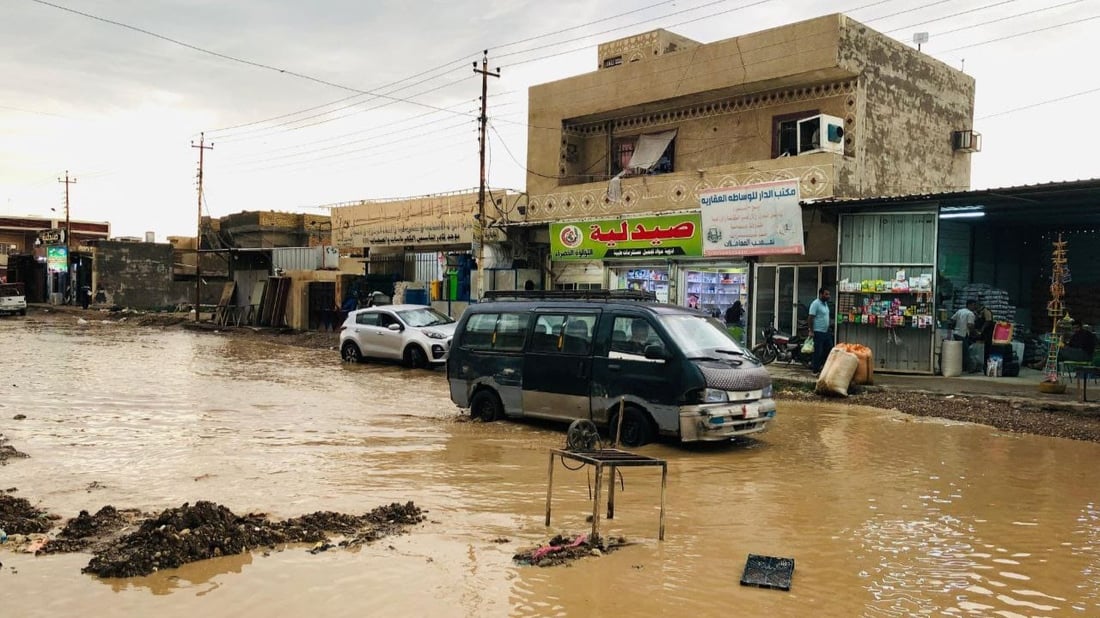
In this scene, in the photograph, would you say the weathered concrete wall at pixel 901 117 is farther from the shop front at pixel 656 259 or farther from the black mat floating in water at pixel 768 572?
the black mat floating in water at pixel 768 572

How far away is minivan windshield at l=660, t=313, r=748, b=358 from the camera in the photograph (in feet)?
31.1

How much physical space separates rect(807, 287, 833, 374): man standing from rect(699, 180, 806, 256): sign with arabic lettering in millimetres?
1515

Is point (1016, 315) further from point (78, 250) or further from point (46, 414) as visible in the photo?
point (78, 250)

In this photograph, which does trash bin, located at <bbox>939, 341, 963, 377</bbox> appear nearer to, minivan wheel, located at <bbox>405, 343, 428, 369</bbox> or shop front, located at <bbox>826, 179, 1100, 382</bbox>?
shop front, located at <bbox>826, 179, 1100, 382</bbox>

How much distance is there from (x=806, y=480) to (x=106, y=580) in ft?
20.3

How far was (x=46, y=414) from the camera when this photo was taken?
11820 millimetres

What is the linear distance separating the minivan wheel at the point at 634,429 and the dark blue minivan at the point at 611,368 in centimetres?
1

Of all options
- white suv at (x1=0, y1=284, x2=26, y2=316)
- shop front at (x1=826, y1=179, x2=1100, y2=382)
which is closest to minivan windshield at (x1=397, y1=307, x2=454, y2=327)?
shop front at (x1=826, y1=179, x2=1100, y2=382)

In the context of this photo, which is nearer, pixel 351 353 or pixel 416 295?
pixel 351 353

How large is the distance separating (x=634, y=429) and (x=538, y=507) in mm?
2752

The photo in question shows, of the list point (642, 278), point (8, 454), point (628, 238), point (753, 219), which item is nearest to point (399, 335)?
point (628, 238)

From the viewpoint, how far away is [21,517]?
6.27 meters

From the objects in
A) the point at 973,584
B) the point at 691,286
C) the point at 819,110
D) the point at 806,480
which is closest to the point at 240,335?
the point at 691,286

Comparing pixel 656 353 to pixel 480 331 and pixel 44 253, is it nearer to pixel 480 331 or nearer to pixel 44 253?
pixel 480 331
